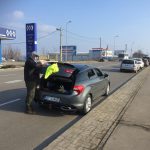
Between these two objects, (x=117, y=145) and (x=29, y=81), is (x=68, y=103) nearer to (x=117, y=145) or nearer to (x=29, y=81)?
(x=29, y=81)

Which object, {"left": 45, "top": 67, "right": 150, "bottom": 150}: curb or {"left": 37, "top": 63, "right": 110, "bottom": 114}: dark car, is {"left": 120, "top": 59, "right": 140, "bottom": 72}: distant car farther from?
{"left": 37, "top": 63, "right": 110, "bottom": 114}: dark car

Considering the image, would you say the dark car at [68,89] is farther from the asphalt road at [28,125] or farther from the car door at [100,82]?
the car door at [100,82]

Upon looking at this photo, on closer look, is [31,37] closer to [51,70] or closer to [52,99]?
[51,70]

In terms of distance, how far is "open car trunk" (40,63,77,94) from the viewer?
26.7 feet

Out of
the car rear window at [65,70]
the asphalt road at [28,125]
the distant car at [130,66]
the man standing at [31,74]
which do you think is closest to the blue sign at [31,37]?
the distant car at [130,66]

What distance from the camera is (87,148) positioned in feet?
16.8

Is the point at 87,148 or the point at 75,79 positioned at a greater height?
the point at 75,79

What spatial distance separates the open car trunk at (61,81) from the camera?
321 inches

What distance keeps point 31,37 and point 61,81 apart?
32.5 metres

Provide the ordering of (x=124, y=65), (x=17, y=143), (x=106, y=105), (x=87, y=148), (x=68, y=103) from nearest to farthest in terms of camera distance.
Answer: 1. (x=87, y=148)
2. (x=17, y=143)
3. (x=68, y=103)
4. (x=106, y=105)
5. (x=124, y=65)

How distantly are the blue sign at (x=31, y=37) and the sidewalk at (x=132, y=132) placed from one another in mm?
31662

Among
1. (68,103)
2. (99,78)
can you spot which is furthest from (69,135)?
(99,78)

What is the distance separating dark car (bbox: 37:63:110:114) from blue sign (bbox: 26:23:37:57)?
31467mm

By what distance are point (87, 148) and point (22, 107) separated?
14.4 feet
